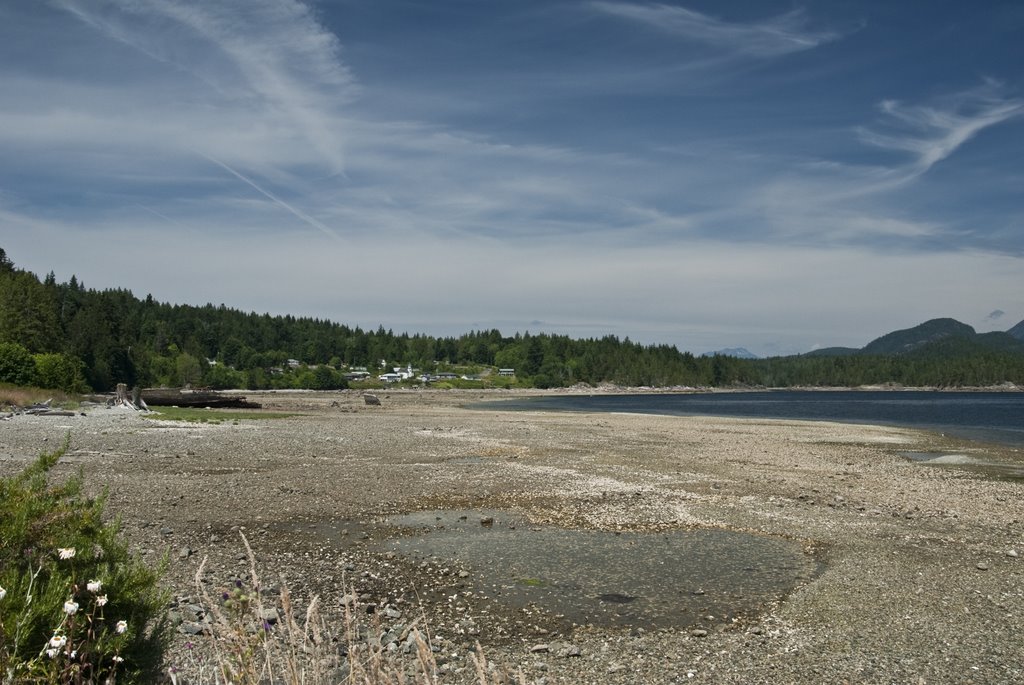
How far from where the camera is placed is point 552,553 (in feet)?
52.5

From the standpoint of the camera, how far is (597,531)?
1823 centimetres

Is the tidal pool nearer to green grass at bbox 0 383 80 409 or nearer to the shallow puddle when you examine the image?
the shallow puddle

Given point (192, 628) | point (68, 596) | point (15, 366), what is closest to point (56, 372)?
point (15, 366)

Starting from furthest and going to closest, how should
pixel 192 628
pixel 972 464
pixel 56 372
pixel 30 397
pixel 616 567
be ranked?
pixel 56 372
pixel 30 397
pixel 972 464
pixel 616 567
pixel 192 628

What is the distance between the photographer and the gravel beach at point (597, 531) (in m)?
10.4

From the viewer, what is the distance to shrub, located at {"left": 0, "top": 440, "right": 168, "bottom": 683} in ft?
16.9

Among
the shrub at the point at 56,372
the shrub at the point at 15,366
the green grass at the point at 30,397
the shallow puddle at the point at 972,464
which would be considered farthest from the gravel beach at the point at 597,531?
the shrub at the point at 56,372

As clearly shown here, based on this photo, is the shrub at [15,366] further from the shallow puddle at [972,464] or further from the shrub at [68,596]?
the shallow puddle at [972,464]

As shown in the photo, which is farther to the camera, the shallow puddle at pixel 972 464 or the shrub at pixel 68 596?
the shallow puddle at pixel 972 464

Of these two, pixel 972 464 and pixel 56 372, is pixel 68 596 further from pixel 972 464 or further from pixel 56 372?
pixel 56 372

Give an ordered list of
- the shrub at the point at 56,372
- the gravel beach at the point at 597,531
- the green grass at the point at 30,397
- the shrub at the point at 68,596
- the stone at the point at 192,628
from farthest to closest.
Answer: the shrub at the point at 56,372, the green grass at the point at 30,397, the gravel beach at the point at 597,531, the stone at the point at 192,628, the shrub at the point at 68,596

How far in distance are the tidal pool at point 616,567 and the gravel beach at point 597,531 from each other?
0.12 metres

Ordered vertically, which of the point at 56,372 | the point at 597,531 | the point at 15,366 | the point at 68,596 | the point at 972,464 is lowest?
the point at 597,531

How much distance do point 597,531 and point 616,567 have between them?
335cm
